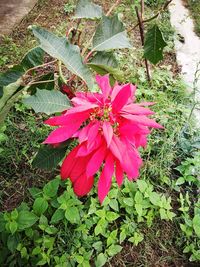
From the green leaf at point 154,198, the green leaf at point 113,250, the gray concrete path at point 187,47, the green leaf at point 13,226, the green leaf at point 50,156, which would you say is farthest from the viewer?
the gray concrete path at point 187,47

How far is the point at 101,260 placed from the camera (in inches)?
51.9

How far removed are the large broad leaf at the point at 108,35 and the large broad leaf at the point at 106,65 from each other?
43 millimetres

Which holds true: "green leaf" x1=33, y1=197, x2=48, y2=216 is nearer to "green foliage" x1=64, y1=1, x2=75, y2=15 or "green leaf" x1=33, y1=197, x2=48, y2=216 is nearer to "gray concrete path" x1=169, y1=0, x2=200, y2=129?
"gray concrete path" x1=169, y1=0, x2=200, y2=129

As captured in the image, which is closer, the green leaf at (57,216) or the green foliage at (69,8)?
the green leaf at (57,216)

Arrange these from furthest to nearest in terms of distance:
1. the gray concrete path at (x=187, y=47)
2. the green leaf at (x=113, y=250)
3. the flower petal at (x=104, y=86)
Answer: the gray concrete path at (x=187, y=47) < the green leaf at (x=113, y=250) < the flower petal at (x=104, y=86)

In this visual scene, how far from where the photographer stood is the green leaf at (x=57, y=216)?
130 centimetres

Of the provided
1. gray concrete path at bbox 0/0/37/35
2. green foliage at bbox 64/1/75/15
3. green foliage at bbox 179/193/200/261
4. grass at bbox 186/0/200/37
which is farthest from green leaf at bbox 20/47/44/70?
grass at bbox 186/0/200/37

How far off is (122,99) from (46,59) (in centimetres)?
157

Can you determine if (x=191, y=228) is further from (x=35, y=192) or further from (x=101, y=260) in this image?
(x=35, y=192)

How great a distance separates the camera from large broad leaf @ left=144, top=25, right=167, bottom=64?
137 centimetres

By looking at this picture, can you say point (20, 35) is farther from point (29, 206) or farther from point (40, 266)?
point (40, 266)

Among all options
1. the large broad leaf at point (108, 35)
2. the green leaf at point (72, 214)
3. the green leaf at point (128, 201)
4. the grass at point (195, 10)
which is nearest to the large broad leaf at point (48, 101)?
the large broad leaf at point (108, 35)

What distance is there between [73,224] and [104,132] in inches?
28.1

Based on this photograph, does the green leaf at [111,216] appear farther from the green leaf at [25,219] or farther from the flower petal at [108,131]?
the flower petal at [108,131]
